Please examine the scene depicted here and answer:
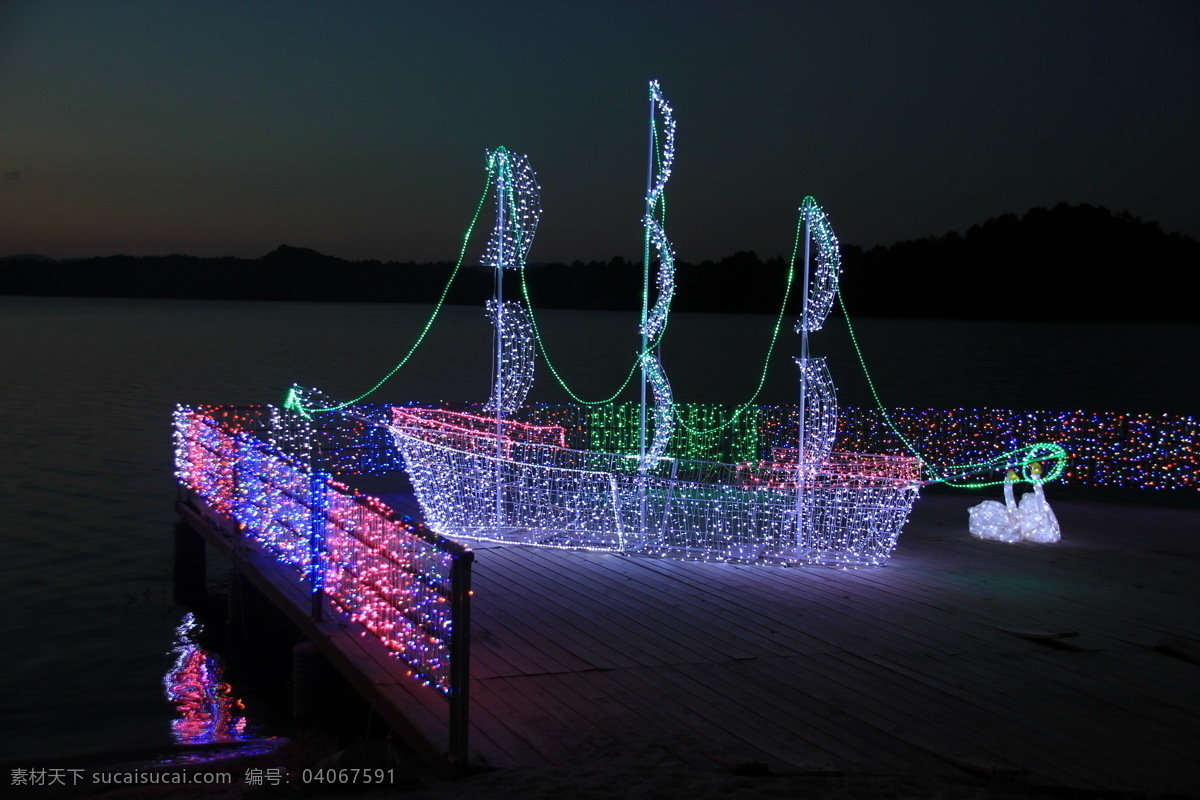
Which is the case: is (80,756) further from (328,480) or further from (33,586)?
(33,586)

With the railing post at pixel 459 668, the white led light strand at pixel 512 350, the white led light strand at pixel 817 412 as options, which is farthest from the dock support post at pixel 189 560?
the railing post at pixel 459 668

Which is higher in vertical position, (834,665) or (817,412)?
(817,412)

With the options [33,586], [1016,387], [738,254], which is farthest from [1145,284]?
[33,586]

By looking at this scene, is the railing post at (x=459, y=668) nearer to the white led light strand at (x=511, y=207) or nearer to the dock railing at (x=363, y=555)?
the dock railing at (x=363, y=555)

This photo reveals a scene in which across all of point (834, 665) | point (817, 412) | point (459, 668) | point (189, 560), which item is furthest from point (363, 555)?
point (189, 560)

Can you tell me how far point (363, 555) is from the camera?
5.83 m

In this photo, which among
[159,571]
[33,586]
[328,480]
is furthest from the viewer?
[159,571]

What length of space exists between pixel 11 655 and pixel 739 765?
677 centimetres

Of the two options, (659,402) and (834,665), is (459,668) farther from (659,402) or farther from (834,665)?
(659,402)

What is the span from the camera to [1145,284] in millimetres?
58469

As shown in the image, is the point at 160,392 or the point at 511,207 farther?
the point at 160,392

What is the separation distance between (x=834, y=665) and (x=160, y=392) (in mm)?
28540

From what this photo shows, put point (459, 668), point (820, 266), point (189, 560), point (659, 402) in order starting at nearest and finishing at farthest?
1. point (459, 668)
2. point (820, 266)
3. point (659, 402)
4. point (189, 560)

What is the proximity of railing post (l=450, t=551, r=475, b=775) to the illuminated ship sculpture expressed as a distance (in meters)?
3.50
